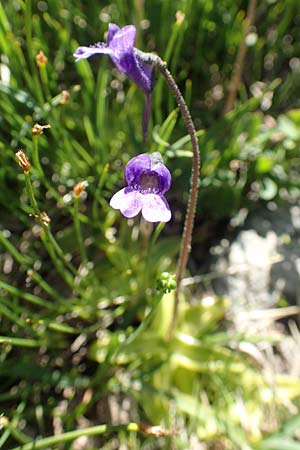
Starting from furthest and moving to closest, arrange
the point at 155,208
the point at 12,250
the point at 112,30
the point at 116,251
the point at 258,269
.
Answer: the point at 258,269 < the point at 116,251 < the point at 12,250 < the point at 112,30 < the point at 155,208

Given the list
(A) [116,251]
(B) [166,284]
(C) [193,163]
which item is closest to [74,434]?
(B) [166,284]

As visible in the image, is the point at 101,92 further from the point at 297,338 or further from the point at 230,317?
the point at 297,338

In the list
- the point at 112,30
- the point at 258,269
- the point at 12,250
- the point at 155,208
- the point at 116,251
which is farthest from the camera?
the point at 258,269

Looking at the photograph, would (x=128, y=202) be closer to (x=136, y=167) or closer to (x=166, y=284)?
(x=136, y=167)

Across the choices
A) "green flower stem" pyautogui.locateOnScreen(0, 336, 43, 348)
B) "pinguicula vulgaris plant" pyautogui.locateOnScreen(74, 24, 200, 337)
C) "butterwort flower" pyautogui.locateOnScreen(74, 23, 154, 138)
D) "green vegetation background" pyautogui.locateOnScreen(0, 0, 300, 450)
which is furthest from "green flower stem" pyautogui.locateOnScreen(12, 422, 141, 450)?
"butterwort flower" pyautogui.locateOnScreen(74, 23, 154, 138)

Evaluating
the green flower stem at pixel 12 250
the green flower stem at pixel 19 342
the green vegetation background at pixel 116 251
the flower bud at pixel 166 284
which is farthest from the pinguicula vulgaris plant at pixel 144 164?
the green flower stem at pixel 19 342

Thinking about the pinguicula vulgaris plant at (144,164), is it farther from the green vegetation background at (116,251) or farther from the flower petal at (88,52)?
the green vegetation background at (116,251)
